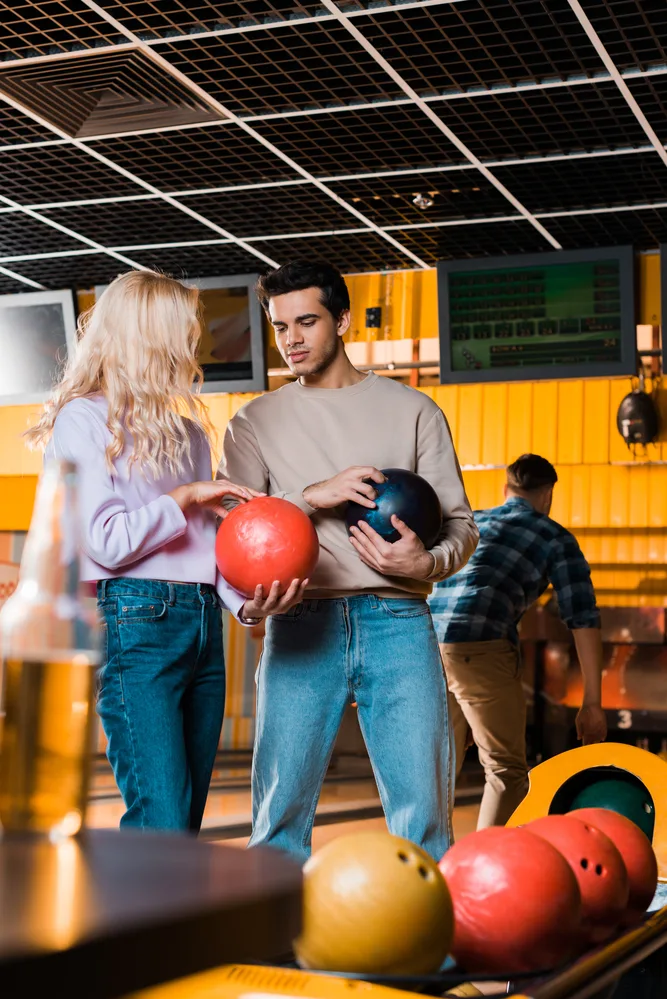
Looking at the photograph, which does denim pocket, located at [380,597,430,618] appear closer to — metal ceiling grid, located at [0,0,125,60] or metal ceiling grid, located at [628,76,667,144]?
metal ceiling grid, located at [0,0,125,60]

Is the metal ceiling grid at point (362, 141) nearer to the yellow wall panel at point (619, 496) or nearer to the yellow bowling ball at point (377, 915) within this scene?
the yellow wall panel at point (619, 496)

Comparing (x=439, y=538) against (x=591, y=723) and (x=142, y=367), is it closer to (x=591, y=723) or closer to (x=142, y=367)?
(x=142, y=367)

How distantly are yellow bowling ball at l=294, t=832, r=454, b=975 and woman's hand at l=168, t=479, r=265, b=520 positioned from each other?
3.72 feet

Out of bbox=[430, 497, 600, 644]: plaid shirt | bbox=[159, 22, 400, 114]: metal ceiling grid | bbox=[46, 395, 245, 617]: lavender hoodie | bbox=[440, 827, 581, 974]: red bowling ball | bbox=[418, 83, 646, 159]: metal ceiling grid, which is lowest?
bbox=[440, 827, 581, 974]: red bowling ball

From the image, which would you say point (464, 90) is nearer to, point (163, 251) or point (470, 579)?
point (470, 579)

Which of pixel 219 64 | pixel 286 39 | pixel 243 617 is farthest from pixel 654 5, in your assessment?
pixel 243 617

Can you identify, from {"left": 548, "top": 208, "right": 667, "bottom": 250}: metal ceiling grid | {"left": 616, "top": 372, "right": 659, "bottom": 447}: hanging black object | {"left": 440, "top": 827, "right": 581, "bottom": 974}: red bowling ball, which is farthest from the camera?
{"left": 616, "top": 372, "right": 659, "bottom": 447}: hanging black object

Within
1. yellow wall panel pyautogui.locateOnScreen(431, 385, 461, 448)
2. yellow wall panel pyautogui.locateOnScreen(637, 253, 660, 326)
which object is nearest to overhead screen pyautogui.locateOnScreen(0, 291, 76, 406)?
yellow wall panel pyautogui.locateOnScreen(431, 385, 461, 448)

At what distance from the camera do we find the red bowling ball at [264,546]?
2365 mm

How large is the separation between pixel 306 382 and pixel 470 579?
80.1 inches

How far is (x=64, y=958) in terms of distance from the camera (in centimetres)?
58

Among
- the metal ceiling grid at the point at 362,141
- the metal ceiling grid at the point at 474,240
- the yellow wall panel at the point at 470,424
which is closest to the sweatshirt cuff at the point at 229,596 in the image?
the metal ceiling grid at the point at 362,141

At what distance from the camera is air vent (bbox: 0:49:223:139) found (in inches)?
168

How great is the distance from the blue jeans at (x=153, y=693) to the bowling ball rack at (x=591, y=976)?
0.84m
